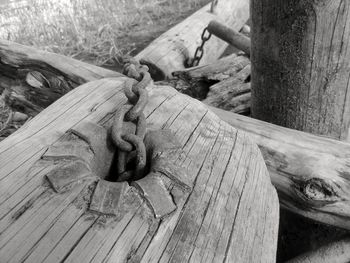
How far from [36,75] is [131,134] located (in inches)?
75.4

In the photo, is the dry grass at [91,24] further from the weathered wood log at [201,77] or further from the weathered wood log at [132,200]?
the weathered wood log at [132,200]

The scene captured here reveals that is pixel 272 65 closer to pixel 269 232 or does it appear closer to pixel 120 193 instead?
pixel 269 232

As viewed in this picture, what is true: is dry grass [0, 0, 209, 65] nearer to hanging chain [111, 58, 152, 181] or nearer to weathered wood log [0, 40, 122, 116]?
weathered wood log [0, 40, 122, 116]

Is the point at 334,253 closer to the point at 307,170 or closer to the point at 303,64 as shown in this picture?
the point at 307,170

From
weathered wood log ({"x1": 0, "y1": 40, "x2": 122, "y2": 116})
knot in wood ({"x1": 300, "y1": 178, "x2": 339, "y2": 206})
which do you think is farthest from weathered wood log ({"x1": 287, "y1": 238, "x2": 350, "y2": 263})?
weathered wood log ({"x1": 0, "y1": 40, "x2": 122, "y2": 116})

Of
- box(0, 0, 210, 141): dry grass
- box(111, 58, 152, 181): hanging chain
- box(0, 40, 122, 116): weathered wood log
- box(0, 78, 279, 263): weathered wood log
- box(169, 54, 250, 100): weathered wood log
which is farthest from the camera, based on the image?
box(0, 0, 210, 141): dry grass

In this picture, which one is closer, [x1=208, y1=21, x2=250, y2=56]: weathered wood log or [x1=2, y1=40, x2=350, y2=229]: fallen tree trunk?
[x1=2, y1=40, x2=350, y2=229]: fallen tree trunk

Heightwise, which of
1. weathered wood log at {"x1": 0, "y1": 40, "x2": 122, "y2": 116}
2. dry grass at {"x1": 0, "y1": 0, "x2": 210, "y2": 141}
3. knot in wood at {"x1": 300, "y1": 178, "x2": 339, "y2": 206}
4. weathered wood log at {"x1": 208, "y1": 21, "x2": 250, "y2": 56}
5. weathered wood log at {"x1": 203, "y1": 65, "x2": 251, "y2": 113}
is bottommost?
dry grass at {"x1": 0, "y1": 0, "x2": 210, "y2": 141}

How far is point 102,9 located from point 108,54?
1590mm

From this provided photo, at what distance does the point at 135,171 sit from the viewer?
1.28 m

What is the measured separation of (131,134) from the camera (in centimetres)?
131

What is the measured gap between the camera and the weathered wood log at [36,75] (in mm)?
2660

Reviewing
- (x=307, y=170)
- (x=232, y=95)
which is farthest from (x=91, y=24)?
(x=307, y=170)

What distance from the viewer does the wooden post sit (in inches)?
72.8
